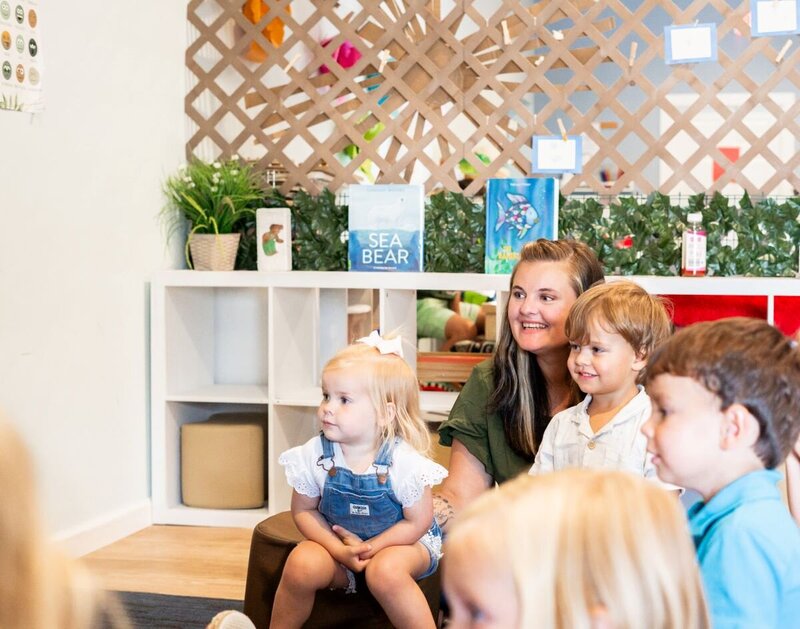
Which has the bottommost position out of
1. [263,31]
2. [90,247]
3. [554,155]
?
[90,247]

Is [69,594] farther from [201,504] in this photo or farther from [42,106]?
[201,504]

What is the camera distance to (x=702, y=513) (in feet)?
4.44

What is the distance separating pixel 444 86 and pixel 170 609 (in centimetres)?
180

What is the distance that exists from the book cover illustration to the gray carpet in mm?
1161

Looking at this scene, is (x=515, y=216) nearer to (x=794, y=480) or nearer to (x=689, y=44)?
(x=689, y=44)

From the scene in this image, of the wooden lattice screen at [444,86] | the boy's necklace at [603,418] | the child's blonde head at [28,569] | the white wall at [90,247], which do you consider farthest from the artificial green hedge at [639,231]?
the child's blonde head at [28,569]

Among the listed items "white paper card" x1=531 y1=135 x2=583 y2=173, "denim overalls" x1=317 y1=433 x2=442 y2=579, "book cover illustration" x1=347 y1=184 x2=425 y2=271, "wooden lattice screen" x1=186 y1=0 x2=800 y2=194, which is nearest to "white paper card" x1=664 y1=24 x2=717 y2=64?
"wooden lattice screen" x1=186 y1=0 x2=800 y2=194

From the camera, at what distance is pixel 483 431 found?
2.47 metres

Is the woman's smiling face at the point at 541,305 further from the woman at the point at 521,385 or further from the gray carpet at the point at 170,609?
the gray carpet at the point at 170,609

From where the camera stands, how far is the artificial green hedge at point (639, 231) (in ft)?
11.0

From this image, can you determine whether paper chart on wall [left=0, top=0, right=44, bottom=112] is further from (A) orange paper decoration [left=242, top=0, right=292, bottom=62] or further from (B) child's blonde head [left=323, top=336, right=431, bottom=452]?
(B) child's blonde head [left=323, top=336, right=431, bottom=452]

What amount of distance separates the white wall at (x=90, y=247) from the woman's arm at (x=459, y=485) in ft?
3.83

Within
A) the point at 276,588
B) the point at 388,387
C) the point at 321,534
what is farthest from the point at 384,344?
the point at 276,588

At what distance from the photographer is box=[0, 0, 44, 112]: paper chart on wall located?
2918 mm
